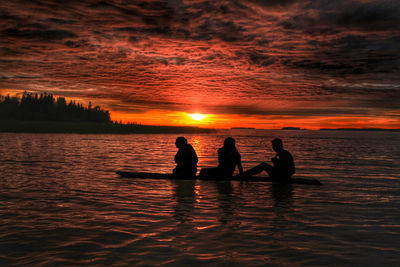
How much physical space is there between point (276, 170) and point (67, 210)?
941cm

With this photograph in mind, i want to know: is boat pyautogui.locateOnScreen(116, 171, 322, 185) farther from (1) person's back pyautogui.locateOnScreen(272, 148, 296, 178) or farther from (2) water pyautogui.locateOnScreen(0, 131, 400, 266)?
(2) water pyautogui.locateOnScreen(0, 131, 400, 266)

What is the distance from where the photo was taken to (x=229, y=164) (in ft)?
48.0

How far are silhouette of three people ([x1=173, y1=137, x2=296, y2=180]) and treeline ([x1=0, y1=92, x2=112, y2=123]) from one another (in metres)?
171

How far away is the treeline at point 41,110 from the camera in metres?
160

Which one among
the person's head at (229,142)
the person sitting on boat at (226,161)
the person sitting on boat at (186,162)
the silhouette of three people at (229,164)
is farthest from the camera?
the person sitting on boat at (186,162)

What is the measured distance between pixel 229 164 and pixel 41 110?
180 m

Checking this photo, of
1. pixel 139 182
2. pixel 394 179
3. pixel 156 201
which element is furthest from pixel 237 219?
pixel 394 179

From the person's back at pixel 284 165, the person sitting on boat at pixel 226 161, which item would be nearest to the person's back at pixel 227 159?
the person sitting on boat at pixel 226 161

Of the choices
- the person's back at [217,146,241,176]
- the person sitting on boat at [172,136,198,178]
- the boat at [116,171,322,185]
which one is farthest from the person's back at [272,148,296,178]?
the person sitting on boat at [172,136,198,178]

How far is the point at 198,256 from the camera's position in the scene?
223 inches

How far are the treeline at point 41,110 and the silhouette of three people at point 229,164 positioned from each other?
562 ft

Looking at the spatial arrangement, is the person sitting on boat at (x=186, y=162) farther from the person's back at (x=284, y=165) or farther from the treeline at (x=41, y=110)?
the treeline at (x=41, y=110)

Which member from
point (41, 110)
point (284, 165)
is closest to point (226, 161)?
point (284, 165)

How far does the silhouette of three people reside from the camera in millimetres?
14101
